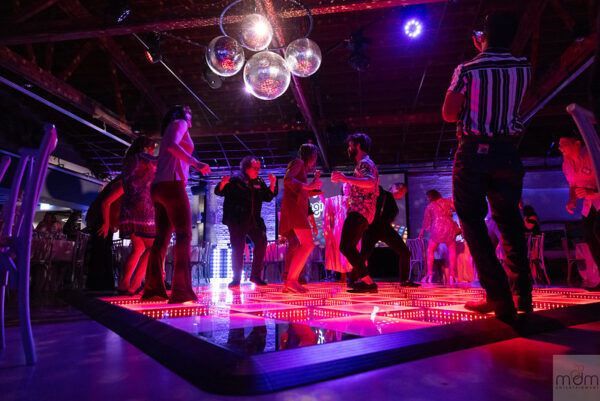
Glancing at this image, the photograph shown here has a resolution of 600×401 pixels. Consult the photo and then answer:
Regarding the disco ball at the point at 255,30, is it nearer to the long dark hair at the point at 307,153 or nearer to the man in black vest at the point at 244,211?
the long dark hair at the point at 307,153

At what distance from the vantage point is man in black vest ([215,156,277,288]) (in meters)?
4.32

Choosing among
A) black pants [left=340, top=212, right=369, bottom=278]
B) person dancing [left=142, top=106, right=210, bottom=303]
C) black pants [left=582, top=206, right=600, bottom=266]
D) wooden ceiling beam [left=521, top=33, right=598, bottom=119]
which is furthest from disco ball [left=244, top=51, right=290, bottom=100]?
wooden ceiling beam [left=521, top=33, right=598, bottom=119]

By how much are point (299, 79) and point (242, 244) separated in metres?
4.38

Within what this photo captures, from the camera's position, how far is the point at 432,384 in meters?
1.00

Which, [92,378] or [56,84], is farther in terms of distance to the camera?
[56,84]

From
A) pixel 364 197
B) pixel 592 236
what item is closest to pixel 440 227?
pixel 592 236

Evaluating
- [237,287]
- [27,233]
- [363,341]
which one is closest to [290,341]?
[363,341]

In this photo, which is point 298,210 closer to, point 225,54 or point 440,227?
point 225,54

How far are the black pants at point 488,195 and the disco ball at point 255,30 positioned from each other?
227 centimetres

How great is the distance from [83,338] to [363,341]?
1243 millimetres

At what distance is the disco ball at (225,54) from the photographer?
3.55 meters

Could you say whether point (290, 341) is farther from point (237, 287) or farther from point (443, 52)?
point (443, 52)

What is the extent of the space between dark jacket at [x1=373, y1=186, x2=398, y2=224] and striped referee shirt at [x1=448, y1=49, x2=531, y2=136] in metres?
2.46

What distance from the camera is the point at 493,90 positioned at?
1.83 m
